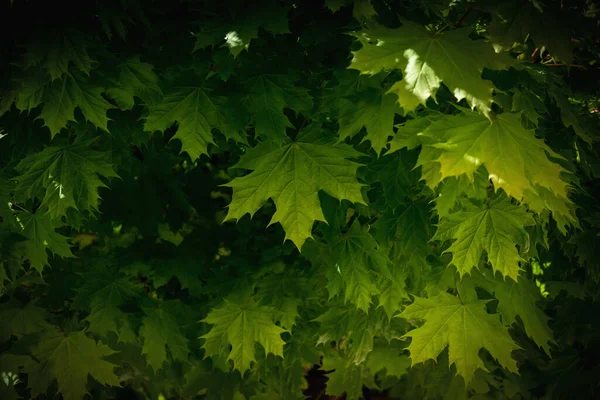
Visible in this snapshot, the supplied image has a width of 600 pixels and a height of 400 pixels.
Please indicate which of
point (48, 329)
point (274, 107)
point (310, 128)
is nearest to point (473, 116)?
point (310, 128)

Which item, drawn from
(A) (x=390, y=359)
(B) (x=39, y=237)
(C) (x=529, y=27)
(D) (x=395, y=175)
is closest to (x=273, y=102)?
(D) (x=395, y=175)

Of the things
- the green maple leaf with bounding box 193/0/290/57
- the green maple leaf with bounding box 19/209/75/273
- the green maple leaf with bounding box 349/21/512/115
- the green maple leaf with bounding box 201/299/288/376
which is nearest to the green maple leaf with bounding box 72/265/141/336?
the green maple leaf with bounding box 19/209/75/273

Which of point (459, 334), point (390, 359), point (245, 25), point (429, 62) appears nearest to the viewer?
point (429, 62)

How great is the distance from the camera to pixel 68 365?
261 cm

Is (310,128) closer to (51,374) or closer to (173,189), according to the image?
(173,189)

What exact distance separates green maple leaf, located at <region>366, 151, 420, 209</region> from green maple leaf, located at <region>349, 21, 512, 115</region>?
0.67 m

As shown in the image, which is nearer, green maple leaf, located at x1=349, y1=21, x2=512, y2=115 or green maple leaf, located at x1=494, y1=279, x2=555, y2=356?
green maple leaf, located at x1=349, y1=21, x2=512, y2=115

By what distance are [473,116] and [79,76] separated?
6.09 feet

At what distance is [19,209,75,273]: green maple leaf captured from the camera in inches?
95.9

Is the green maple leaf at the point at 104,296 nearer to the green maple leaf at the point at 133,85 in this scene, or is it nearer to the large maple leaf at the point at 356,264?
the green maple leaf at the point at 133,85

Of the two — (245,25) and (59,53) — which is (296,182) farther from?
(59,53)

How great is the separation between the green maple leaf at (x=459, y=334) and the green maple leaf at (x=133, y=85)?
5.78ft

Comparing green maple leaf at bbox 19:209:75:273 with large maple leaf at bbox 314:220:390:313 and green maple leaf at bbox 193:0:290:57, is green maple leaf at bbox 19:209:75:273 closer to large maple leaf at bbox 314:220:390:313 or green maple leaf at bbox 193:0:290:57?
green maple leaf at bbox 193:0:290:57

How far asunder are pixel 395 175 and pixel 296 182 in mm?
578
